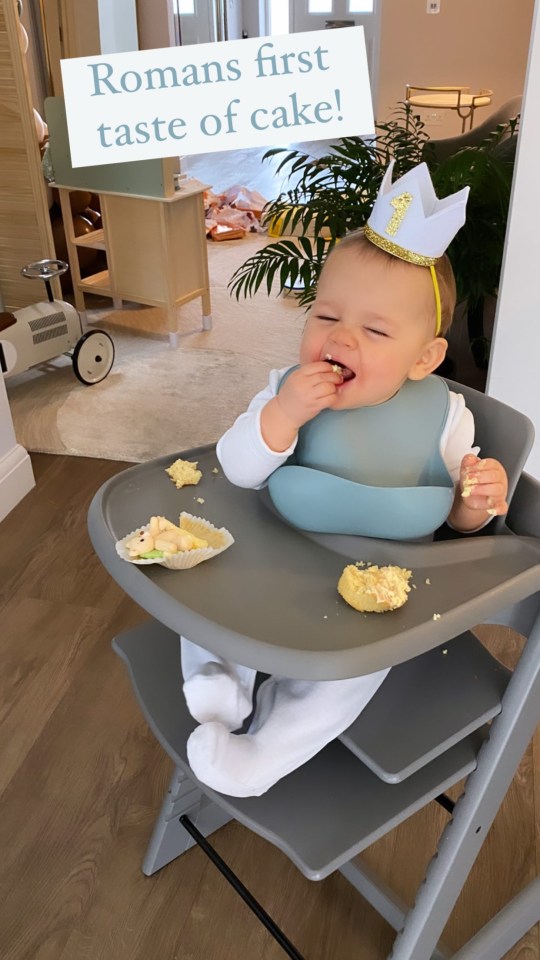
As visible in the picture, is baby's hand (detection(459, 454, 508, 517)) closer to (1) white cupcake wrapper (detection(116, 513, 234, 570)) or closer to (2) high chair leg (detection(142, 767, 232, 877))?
(1) white cupcake wrapper (detection(116, 513, 234, 570))

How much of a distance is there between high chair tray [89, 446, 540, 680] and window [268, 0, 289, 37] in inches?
314

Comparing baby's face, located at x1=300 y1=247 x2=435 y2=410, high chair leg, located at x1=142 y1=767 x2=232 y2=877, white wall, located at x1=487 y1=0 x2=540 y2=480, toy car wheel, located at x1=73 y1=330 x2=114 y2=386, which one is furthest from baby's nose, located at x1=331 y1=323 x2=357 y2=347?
toy car wheel, located at x1=73 y1=330 x2=114 y2=386

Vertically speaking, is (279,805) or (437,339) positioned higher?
(437,339)

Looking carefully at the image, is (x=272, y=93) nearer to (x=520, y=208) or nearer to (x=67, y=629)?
(x=520, y=208)

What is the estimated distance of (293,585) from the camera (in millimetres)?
770

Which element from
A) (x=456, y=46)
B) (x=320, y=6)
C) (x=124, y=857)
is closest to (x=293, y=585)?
(x=124, y=857)

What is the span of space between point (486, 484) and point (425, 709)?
0.25 m

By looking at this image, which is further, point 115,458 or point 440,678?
point 115,458

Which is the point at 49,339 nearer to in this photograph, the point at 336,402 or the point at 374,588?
the point at 336,402

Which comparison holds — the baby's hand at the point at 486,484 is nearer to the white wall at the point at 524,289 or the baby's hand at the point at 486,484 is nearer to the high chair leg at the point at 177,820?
the high chair leg at the point at 177,820

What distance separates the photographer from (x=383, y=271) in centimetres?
85

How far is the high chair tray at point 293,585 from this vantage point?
0.69 meters

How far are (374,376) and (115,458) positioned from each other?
1631mm

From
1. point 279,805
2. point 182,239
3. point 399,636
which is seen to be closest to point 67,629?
point 279,805
